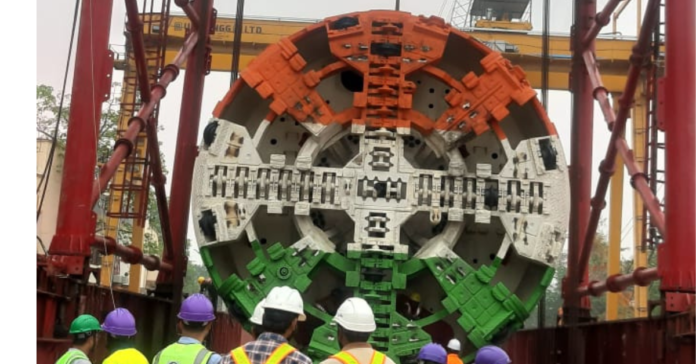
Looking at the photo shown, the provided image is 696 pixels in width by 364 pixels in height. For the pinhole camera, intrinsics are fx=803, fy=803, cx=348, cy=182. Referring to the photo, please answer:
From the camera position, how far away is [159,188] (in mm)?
7684

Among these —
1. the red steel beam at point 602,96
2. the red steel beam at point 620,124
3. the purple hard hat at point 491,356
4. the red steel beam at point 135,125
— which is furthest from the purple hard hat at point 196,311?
the red steel beam at point 602,96

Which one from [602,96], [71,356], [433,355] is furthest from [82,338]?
[602,96]

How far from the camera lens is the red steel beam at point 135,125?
6.07 m

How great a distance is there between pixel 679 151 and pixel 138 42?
14.2 ft

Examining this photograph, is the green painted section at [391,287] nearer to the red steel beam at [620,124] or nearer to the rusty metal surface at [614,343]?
the rusty metal surface at [614,343]

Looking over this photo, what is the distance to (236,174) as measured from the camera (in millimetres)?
6191

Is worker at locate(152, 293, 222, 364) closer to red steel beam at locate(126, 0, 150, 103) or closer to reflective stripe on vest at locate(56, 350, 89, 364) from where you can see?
reflective stripe on vest at locate(56, 350, 89, 364)

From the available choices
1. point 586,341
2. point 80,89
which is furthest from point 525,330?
point 80,89

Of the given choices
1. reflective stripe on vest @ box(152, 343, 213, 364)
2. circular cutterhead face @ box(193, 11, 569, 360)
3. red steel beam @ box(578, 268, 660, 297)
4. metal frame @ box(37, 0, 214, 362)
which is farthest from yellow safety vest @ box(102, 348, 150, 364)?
red steel beam @ box(578, 268, 660, 297)

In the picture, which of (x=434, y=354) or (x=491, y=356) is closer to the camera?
(x=434, y=354)

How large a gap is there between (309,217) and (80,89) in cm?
191

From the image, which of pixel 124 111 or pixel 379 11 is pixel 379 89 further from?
pixel 124 111

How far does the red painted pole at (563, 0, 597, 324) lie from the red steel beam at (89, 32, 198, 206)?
12.7 ft

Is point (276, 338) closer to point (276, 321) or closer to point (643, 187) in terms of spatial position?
point (276, 321)
